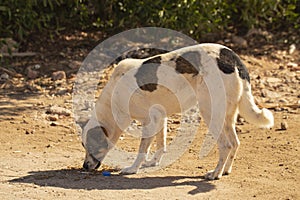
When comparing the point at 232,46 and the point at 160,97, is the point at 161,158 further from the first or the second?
the point at 232,46

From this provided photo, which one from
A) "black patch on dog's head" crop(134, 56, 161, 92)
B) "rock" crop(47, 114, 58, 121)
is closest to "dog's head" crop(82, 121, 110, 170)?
"black patch on dog's head" crop(134, 56, 161, 92)

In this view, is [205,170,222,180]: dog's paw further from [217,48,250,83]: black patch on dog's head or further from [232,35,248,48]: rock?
[232,35,248,48]: rock

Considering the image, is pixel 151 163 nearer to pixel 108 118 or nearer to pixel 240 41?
pixel 108 118

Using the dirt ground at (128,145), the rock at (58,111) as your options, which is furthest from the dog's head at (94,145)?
the rock at (58,111)

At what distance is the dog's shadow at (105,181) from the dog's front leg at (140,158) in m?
0.11

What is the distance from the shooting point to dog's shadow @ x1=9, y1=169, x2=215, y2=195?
6305 mm

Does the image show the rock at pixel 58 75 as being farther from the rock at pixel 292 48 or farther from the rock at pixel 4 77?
the rock at pixel 292 48

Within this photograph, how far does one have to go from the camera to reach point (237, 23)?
1266cm

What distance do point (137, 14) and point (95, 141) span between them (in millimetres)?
4714

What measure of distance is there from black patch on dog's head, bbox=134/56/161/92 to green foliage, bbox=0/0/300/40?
13.1 feet

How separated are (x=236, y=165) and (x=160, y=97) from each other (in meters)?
1.03

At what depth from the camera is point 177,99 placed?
263 inches

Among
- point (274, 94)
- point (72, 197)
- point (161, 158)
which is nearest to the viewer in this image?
point (72, 197)

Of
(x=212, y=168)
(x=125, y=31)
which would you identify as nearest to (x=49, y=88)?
(x=125, y=31)
